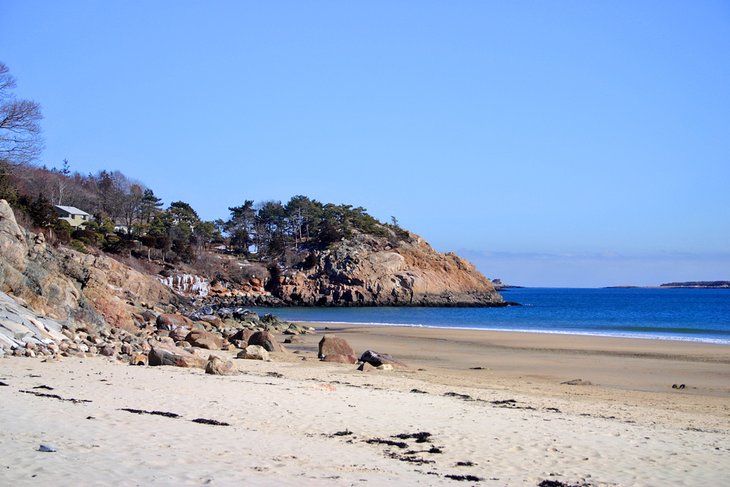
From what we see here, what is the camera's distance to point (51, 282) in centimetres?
2244

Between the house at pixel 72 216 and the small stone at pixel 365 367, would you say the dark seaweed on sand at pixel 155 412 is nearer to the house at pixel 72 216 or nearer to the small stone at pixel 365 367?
the small stone at pixel 365 367

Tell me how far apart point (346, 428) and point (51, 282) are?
16.2 m

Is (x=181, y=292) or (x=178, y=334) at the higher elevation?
(x=181, y=292)

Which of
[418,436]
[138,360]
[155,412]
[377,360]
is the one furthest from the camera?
[377,360]

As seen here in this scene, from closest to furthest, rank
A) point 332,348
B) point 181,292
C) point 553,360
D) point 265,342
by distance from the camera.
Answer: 1. point 332,348
2. point 265,342
3. point 553,360
4. point 181,292

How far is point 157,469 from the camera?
23.4 feet

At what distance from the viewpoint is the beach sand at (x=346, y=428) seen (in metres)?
7.47

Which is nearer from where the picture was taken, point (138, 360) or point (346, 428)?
point (346, 428)

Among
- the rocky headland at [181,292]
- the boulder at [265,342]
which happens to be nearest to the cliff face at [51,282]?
the rocky headland at [181,292]

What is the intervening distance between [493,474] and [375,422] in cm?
335

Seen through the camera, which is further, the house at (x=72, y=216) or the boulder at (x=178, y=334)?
the house at (x=72, y=216)

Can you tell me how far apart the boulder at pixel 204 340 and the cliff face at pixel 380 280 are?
177 feet

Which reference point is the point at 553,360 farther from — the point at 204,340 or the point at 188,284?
the point at 188,284

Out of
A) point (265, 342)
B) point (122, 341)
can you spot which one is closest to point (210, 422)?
point (122, 341)
